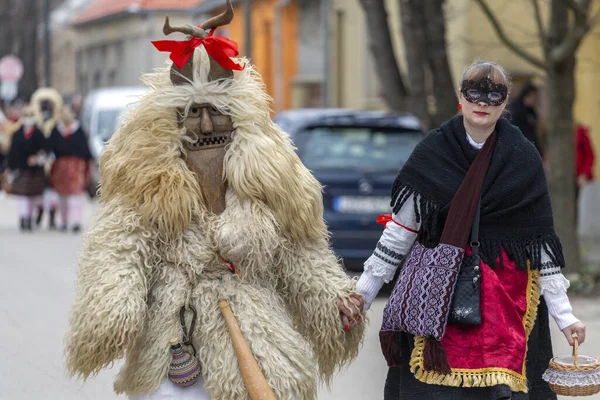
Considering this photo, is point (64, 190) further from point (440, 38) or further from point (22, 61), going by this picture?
point (22, 61)

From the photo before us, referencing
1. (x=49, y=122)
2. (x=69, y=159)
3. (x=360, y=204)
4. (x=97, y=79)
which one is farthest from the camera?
(x=97, y=79)

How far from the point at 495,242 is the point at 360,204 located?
6690 mm

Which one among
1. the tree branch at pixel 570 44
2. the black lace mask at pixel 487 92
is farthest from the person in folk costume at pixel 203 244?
the tree branch at pixel 570 44

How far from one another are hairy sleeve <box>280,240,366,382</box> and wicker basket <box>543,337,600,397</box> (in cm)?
75

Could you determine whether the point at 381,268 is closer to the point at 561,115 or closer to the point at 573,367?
the point at 573,367

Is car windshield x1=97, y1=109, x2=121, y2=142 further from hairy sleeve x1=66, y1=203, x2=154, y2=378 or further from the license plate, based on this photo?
hairy sleeve x1=66, y1=203, x2=154, y2=378

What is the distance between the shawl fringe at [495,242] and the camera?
4.42 meters

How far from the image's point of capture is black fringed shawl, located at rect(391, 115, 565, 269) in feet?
14.5

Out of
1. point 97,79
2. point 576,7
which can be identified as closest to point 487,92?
point 576,7

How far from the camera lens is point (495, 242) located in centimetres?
442

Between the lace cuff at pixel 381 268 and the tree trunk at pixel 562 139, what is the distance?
23.6 feet

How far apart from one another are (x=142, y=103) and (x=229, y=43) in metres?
0.38

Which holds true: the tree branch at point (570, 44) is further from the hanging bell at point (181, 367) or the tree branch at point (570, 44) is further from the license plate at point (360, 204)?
the hanging bell at point (181, 367)

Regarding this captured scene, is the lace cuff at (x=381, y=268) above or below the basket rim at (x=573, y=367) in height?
above
